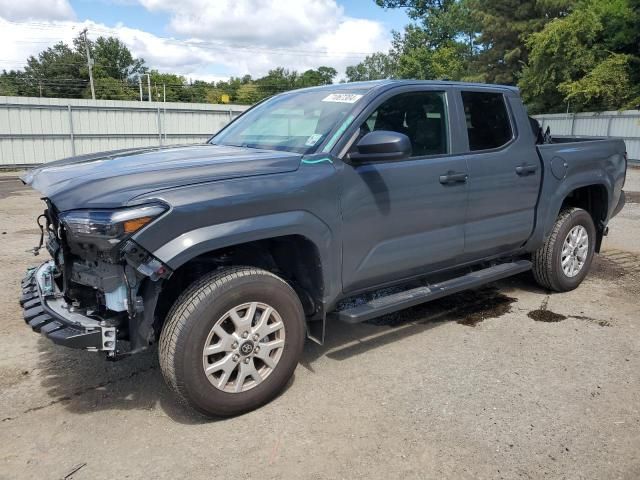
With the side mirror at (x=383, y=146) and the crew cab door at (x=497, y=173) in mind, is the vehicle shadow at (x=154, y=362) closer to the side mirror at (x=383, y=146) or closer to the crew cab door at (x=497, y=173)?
the crew cab door at (x=497, y=173)

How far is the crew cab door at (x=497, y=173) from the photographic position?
13.9 ft

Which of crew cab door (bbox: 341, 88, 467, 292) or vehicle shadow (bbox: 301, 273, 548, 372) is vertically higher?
crew cab door (bbox: 341, 88, 467, 292)

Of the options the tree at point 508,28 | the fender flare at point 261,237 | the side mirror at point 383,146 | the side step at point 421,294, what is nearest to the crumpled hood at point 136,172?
the fender flare at point 261,237

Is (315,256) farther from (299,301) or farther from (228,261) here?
(228,261)

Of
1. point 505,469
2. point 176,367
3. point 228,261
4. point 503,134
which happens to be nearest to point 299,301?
point 228,261

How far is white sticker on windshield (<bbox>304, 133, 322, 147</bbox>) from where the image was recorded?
3.54m

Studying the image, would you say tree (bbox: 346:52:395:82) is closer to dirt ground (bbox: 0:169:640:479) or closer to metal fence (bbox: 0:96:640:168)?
metal fence (bbox: 0:96:640:168)

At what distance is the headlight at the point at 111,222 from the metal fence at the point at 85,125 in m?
16.7

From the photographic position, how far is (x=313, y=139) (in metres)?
3.58

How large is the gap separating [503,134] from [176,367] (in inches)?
128

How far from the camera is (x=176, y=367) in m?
2.84

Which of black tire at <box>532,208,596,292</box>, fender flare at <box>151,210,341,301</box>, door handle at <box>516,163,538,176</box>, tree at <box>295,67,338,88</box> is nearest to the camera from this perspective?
fender flare at <box>151,210,341,301</box>

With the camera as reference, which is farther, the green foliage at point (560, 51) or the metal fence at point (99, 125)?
the green foliage at point (560, 51)

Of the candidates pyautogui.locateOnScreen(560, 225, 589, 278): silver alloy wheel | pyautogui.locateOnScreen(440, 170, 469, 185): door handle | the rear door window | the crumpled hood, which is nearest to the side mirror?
the crumpled hood
